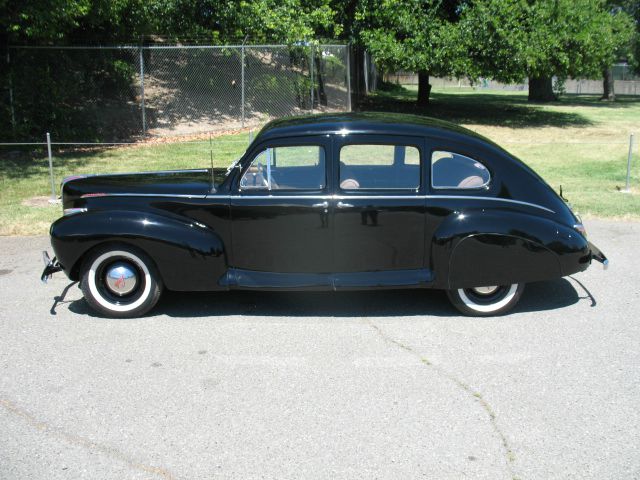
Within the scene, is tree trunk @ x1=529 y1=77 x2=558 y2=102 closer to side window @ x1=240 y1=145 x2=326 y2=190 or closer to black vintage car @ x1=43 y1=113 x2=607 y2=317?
Answer: black vintage car @ x1=43 y1=113 x2=607 y2=317

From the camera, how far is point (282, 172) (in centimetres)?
550

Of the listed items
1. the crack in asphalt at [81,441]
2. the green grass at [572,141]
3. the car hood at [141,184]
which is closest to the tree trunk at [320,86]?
the green grass at [572,141]

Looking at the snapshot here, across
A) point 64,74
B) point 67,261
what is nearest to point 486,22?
point 64,74

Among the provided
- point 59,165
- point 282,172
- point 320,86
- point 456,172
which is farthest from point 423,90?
point 282,172

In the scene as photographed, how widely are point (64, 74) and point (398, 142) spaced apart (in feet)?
45.9

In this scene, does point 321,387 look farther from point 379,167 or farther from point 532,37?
point 532,37

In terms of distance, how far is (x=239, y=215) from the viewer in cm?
A: 538

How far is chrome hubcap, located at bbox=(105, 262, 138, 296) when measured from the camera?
5449 millimetres

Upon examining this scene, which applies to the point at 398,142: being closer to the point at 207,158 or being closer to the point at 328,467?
the point at 328,467

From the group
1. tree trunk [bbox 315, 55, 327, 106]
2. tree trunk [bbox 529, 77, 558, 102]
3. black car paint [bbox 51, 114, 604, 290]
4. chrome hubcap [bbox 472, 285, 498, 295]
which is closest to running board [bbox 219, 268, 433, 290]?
black car paint [bbox 51, 114, 604, 290]

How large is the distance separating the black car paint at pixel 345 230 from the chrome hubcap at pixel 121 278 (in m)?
0.26

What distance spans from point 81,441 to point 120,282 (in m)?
1.97

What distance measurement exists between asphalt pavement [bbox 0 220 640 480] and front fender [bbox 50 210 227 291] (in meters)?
0.44

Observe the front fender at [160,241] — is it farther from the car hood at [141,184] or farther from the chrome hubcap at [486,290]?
the chrome hubcap at [486,290]
